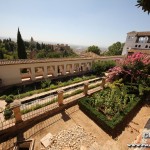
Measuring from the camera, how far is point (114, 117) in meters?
7.15

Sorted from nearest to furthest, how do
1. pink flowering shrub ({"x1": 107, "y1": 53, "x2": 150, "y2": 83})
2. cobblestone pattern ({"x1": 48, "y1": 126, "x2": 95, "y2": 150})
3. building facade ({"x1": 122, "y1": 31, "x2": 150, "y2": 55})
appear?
cobblestone pattern ({"x1": 48, "y1": 126, "x2": 95, "y2": 150}) → pink flowering shrub ({"x1": 107, "y1": 53, "x2": 150, "y2": 83}) → building facade ({"x1": 122, "y1": 31, "x2": 150, "y2": 55})

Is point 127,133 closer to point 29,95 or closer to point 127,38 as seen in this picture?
point 29,95

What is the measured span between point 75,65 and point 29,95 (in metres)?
10.7

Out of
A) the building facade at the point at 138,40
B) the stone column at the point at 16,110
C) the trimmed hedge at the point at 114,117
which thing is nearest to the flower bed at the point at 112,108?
the trimmed hedge at the point at 114,117

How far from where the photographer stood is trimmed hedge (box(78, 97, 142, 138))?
6.59 meters

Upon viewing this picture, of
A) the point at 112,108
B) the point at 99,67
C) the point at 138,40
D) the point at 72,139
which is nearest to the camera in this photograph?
the point at 72,139

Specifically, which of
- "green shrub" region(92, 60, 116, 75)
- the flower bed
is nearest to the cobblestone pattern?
the flower bed

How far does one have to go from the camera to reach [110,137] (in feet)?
20.9

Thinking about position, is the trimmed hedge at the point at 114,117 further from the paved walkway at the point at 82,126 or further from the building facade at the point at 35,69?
the building facade at the point at 35,69

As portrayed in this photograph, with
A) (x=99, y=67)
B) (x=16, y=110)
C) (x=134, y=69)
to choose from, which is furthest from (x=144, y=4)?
(x=99, y=67)

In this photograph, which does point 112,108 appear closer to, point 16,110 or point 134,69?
point 134,69

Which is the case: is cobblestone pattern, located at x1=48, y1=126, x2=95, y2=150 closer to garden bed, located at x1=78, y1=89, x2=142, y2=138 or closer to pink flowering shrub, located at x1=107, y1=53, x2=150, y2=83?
garden bed, located at x1=78, y1=89, x2=142, y2=138

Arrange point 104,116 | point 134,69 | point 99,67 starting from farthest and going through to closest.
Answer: point 99,67 < point 134,69 < point 104,116

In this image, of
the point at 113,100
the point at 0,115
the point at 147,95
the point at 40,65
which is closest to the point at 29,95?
the point at 0,115
